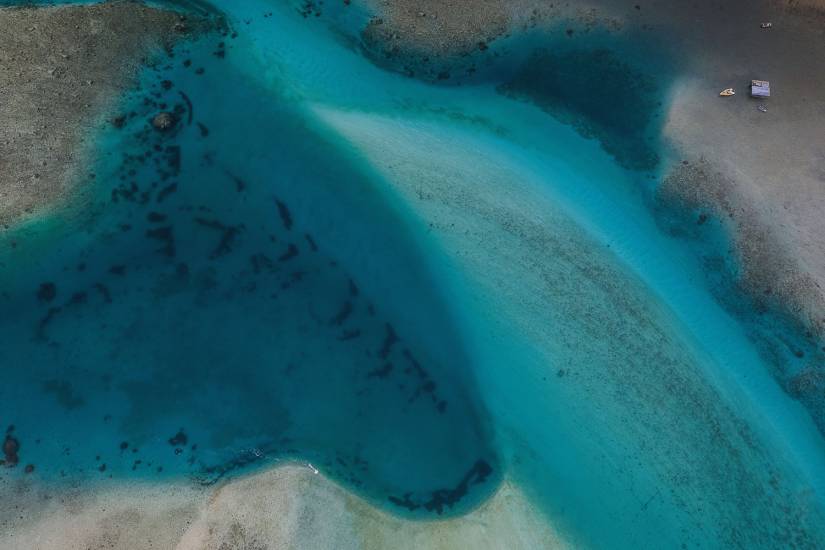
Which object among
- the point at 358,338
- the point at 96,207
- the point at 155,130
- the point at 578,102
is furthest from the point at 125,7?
the point at 578,102

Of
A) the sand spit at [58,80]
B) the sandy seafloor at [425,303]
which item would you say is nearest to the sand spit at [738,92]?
the sandy seafloor at [425,303]

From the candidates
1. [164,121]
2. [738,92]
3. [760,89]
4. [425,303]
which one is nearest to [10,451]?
[164,121]

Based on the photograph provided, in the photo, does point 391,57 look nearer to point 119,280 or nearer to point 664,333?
point 119,280

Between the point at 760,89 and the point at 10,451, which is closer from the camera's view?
the point at 10,451

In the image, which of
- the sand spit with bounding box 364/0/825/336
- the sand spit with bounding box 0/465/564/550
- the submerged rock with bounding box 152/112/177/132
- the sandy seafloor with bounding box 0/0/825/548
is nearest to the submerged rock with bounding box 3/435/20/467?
the sandy seafloor with bounding box 0/0/825/548

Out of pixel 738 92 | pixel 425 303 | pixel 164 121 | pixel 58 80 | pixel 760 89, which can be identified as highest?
pixel 760 89

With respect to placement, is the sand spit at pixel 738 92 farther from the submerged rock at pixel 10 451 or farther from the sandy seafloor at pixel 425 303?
the submerged rock at pixel 10 451

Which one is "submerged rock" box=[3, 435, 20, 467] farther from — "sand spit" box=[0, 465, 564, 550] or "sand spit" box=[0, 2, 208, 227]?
"sand spit" box=[0, 2, 208, 227]

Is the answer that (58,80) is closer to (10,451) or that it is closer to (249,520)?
(10,451)
